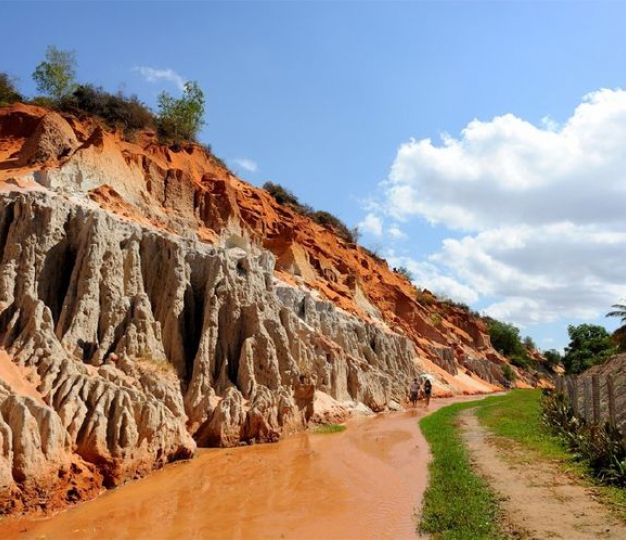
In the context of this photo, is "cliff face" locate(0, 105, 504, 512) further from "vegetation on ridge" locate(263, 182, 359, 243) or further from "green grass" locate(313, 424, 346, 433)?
"vegetation on ridge" locate(263, 182, 359, 243)

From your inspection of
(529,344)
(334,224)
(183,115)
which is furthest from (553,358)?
(183,115)

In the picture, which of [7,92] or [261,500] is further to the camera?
[7,92]

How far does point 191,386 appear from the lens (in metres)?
15.3

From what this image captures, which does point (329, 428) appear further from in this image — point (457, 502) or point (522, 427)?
point (457, 502)

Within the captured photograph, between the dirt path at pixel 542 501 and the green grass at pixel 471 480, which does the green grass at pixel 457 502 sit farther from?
the dirt path at pixel 542 501

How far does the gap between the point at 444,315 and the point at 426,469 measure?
198 ft

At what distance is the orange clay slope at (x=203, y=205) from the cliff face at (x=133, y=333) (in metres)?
0.16

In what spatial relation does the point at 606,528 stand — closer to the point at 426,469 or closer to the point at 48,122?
the point at 426,469

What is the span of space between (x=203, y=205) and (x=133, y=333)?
2035 centimetres

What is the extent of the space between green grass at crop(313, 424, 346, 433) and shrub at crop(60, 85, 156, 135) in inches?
1090

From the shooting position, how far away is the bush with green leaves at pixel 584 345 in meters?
55.2

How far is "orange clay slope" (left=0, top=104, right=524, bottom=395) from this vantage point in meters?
26.3

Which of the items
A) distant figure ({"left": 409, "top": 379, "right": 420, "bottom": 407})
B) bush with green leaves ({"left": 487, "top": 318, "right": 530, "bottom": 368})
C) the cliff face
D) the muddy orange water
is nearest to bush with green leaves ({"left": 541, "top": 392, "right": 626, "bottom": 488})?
the muddy orange water

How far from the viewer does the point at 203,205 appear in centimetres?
3394
